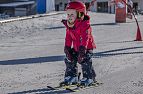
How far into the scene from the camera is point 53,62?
8844 mm

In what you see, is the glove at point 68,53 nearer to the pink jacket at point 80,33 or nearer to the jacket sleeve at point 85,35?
the pink jacket at point 80,33

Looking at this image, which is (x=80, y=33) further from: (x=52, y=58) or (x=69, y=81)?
(x=52, y=58)

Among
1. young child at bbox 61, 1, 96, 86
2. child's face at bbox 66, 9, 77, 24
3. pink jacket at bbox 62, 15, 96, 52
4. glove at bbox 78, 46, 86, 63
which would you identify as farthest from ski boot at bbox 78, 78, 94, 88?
child's face at bbox 66, 9, 77, 24

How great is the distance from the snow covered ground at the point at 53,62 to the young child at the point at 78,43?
283 millimetres

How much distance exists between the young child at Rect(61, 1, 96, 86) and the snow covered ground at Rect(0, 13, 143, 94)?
28 cm

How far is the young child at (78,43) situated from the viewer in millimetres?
6230

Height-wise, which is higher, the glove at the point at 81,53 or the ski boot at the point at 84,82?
the glove at the point at 81,53

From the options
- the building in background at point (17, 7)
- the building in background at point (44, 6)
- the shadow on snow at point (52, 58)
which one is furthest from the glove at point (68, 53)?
the building in background at point (17, 7)

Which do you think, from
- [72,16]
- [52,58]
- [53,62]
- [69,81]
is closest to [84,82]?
[69,81]

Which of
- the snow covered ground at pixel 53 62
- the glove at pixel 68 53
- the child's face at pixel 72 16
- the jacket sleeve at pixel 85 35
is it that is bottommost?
the snow covered ground at pixel 53 62

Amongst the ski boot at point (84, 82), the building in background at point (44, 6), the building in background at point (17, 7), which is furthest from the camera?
the building in background at point (17, 7)

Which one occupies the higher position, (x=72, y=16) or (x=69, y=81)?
(x=72, y=16)

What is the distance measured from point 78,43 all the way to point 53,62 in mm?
2644

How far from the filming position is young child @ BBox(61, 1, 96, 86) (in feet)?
20.4
